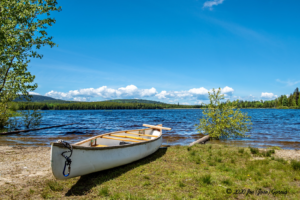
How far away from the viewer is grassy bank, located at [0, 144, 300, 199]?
553 cm

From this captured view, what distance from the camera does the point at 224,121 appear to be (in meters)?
17.1

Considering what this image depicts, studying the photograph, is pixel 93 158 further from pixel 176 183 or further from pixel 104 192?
pixel 176 183

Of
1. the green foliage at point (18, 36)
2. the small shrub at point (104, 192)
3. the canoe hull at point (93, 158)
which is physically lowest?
the small shrub at point (104, 192)

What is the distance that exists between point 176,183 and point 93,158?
3.13 m

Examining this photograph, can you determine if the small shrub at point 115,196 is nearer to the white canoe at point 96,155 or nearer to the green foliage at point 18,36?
the white canoe at point 96,155

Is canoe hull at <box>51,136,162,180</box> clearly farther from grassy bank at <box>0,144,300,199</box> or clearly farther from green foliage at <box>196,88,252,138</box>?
green foliage at <box>196,88,252,138</box>

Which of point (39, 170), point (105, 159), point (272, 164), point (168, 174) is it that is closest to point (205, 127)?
point (272, 164)

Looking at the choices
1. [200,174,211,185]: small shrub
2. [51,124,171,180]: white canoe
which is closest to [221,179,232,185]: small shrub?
[200,174,211,185]: small shrub

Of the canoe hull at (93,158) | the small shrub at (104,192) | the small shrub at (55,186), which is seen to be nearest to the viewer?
the small shrub at (104,192)

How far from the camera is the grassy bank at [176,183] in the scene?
5527 mm

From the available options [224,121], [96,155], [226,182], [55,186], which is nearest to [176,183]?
[226,182]

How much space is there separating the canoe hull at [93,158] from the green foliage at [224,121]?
396 inches

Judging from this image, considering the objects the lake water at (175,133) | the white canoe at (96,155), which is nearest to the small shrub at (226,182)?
the white canoe at (96,155)

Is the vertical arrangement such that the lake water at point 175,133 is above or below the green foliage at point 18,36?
below
